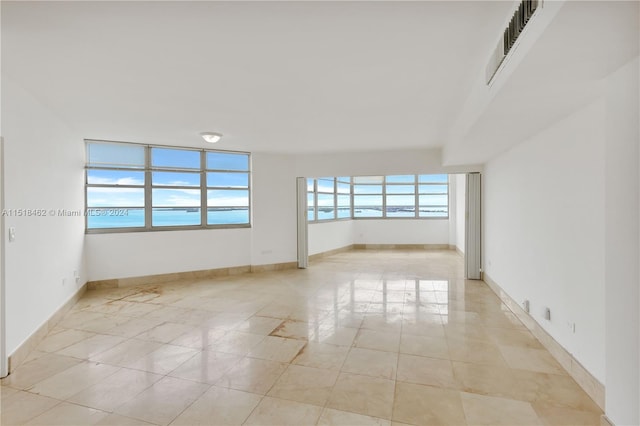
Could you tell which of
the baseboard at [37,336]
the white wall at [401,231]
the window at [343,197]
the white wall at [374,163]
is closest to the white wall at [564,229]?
the white wall at [374,163]

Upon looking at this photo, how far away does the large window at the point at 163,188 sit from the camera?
555 centimetres

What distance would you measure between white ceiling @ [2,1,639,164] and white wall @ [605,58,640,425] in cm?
25

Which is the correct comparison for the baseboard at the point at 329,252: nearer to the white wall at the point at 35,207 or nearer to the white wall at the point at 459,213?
the white wall at the point at 459,213

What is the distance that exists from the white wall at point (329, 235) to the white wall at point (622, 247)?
6.68 metres

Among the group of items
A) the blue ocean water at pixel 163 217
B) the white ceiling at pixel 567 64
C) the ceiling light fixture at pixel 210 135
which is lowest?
the blue ocean water at pixel 163 217

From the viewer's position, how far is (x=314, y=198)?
352 inches

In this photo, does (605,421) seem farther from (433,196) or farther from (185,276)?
(433,196)

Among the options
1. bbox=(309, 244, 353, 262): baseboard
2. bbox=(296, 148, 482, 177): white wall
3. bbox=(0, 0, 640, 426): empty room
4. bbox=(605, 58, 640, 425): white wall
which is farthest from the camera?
bbox=(309, 244, 353, 262): baseboard

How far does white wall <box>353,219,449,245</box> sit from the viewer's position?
34.4 ft

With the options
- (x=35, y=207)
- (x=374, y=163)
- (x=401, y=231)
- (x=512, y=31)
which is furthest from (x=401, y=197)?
(x=35, y=207)

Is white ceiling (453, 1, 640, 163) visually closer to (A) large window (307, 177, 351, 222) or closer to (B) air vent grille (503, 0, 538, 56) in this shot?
(B) air vent grille (503, 0, 538, 56)

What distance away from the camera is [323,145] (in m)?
5.98

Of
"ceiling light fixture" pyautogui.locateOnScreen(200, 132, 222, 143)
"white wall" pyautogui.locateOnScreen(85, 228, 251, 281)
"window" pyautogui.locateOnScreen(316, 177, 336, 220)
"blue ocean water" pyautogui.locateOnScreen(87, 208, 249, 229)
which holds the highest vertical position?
"ceiling light fixture" pyautogui.locateOnScreen(200, 132, 222, 143)

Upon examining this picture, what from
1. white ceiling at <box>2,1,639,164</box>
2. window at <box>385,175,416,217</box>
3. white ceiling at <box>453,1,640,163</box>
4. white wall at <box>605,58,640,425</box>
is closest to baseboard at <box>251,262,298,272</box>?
white ceiling at <box>2,1,639,164</box>
